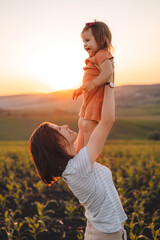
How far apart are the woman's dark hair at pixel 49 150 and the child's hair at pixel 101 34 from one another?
0.85 meters

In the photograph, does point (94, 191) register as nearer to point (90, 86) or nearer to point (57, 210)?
point (90, 86)

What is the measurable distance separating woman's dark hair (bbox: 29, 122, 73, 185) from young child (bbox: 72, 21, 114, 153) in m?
0.31

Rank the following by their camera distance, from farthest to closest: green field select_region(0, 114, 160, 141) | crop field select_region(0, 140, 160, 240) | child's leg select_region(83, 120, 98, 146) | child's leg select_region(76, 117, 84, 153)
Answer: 1. green field select_region(0, 114, 160, 141)
2. crop field select_region(0, 140, 160, 240)
3. child's leg select_region(76, 117, 84, 153)
4. child's leg select_region(83, 120, 98, 146)

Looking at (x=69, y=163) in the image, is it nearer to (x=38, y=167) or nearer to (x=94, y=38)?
(x=38, y=167)

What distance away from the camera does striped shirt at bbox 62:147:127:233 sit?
189cm

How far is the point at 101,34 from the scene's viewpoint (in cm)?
214

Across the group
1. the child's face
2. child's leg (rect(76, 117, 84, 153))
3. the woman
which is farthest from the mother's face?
the child's face

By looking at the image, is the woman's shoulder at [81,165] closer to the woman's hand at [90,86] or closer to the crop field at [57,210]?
the woman's hand at [90,86]

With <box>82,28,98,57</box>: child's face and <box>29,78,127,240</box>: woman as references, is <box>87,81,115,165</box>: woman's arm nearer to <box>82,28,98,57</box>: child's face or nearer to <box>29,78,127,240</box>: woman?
<box>29,78,127,240</box>: woman

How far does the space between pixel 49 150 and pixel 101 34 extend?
106 centimetres

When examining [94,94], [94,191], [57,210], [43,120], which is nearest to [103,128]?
[94,94]

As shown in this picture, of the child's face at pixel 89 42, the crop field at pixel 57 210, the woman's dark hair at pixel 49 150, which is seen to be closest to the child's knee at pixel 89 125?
the woman's dark hair at pixel 49 150

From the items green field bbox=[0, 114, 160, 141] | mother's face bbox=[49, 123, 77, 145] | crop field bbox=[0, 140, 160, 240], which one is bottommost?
green field bbox=[0, 114, 160, 141]

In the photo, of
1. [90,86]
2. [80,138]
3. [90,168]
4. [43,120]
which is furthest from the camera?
[43,120]
